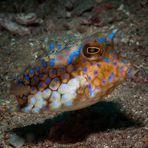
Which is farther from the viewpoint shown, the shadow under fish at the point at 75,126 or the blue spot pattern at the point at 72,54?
the shadow under fish at the point at 75,126

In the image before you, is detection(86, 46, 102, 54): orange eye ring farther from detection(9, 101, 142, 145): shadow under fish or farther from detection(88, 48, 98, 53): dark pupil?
detection(9, 101, 142, 145): shadow under fish

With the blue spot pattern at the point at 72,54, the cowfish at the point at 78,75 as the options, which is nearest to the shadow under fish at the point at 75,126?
the cowfish at the point at 78,75

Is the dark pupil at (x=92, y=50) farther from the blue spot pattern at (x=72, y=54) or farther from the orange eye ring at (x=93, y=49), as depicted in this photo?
the blue spot pattern at (x=72, y=54)

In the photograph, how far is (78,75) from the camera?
8.46 feet

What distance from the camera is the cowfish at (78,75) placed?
2.57 meters

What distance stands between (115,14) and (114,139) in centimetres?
372

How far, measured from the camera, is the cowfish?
257 cm

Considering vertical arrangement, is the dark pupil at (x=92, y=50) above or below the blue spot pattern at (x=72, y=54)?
above

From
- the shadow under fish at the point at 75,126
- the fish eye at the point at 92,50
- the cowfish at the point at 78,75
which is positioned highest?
the fish eye at the point at 92,50

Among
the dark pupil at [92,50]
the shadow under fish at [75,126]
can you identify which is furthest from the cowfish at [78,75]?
the shadow under fish at [75,126]

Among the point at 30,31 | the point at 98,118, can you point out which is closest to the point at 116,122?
the point at 98,118

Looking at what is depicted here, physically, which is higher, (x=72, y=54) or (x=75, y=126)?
(x=72, y=54)

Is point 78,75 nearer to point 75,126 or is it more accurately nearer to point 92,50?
point 92,50

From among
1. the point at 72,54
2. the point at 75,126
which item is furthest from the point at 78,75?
the point at 75,126
